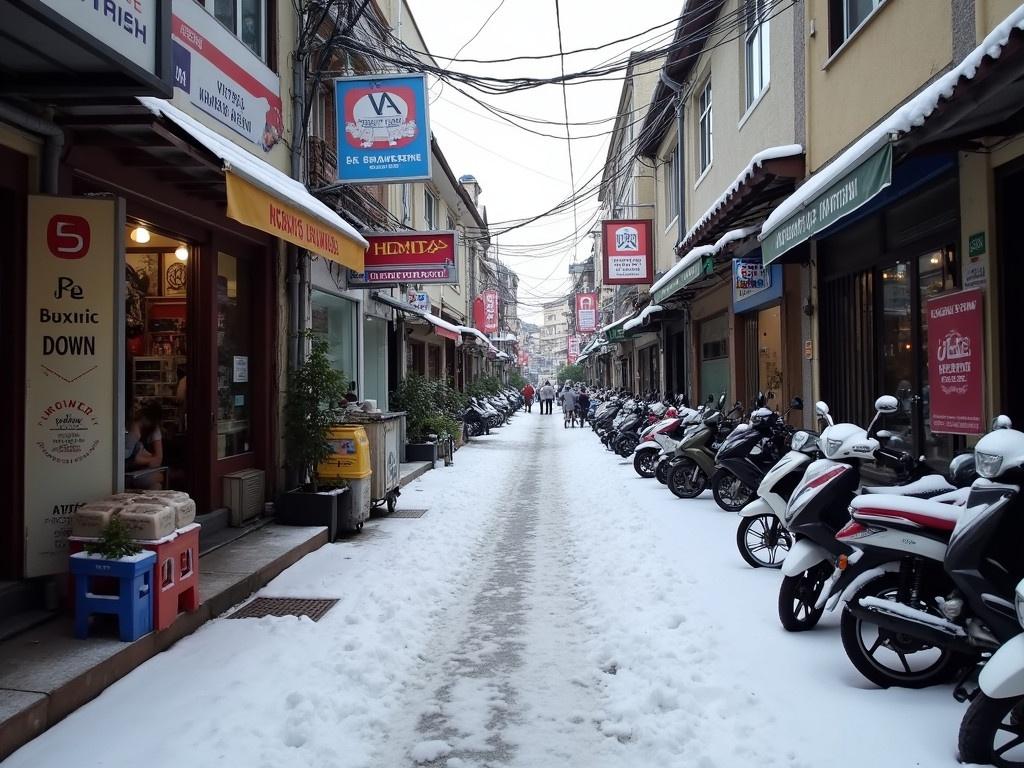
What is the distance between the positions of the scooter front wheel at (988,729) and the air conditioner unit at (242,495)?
22.4 ft

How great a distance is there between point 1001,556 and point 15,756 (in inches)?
182

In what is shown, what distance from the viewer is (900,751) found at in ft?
10.7

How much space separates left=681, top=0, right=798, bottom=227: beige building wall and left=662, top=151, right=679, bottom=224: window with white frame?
1755mm

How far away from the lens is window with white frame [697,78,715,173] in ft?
52.0

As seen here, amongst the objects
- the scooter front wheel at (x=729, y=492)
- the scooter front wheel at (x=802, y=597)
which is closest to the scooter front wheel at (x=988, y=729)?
the scooter front wheel at (x=802, y=597)

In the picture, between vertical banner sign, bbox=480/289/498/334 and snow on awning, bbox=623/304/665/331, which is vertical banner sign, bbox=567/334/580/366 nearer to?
vertical banner sign, bbox=480/289/498/334

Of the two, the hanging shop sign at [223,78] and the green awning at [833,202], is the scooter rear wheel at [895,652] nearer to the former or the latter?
the green awning at [833,202]

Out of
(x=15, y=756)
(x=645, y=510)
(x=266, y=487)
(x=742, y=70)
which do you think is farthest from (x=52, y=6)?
(x=742, y=70)

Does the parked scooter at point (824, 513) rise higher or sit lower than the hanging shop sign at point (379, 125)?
lower

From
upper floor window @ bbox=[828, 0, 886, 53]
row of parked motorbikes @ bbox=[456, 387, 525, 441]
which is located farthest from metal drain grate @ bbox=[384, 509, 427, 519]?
row of parked motorbikes @ bbox=[456, 387, 525, 441]

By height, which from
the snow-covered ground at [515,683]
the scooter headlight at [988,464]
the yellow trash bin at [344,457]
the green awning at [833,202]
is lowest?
the snow-covered ground at [515,683]

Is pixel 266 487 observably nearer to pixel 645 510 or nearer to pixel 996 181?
pixel 645 510

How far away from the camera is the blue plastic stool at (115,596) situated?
4391mm

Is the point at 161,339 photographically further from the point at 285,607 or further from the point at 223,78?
the point at 285,607
